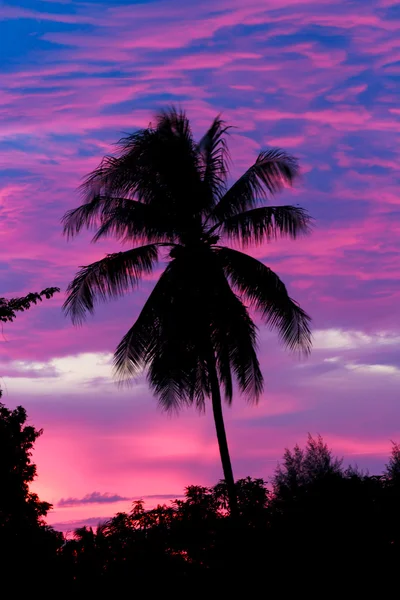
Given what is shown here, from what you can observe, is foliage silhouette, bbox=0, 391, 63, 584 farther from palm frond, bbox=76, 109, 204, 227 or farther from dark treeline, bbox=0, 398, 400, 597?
palm frond, bbox=76, 109, 204, 227

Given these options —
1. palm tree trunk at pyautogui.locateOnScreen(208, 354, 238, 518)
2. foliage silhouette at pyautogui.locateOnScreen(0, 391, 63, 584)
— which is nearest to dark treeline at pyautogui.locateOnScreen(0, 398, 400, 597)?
foliage silhouette at pyautogui.locateOnScreen(0, 391, 63, 584)

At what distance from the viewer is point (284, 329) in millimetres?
27203

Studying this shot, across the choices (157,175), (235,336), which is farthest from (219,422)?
(157,175)

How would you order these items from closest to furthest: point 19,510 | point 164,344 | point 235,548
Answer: point 235,548 < point 164,344 < point 19,510

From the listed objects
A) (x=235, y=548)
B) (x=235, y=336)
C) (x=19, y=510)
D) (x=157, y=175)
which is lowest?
(x=235, y=548)

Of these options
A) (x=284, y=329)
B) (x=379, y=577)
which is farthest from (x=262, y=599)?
(x=284, y=329)

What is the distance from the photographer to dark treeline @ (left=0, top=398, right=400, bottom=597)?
56.3ft

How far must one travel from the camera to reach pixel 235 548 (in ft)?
58.4

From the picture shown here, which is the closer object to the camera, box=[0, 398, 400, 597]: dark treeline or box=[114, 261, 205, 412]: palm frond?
box=[0, 398, 400, 597]: dark treeline

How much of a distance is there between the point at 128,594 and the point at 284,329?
11.9 meters

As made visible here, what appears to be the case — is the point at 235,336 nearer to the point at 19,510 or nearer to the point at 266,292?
the point at 266,292

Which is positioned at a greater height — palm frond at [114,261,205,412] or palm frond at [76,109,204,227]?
palm frond at [76,109,204,227]

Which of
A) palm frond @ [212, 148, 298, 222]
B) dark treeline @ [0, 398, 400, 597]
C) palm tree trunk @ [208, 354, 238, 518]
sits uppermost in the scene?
palm frond @ [212, 148, 298, 222]

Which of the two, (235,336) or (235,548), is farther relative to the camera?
(235,336)
